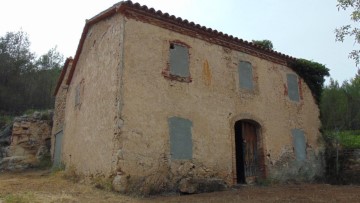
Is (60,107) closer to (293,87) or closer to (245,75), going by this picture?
(245,75)

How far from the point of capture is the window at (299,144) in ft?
48.2

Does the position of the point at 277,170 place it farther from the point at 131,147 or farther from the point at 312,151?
the point at 131,147

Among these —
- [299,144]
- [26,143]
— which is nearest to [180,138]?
[299,144]

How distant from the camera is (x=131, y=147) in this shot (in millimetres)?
9750

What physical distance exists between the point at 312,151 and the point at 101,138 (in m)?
9.85

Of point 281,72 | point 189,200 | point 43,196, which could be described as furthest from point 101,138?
point 281,72

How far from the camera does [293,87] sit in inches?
614

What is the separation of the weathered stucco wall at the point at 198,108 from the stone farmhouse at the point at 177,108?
1.4 inches

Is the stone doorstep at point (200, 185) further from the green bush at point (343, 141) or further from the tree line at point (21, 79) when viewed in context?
the tree line at point (21, 79)

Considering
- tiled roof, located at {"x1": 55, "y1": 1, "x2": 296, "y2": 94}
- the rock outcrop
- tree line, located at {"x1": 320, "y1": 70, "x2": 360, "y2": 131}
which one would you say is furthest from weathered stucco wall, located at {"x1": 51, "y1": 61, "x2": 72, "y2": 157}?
tree line, located at {"x1": 320, "y1": 70, "x2": 360, "y2": 131}

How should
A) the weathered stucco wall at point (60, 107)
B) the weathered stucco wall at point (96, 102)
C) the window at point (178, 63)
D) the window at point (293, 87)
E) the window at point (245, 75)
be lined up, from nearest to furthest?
the weathered stucco wall at point (96, 102) → the window at point (178, 63) → the window at point (245, 75) → the window at point (293, 87) → the weathered stucco wall at point (60, 107)

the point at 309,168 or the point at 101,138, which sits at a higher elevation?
the point at 101,138

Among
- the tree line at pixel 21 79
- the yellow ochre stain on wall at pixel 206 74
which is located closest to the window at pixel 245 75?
the yellow ochre stain on wall at pixel 206 74

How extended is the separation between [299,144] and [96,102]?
8903 mm
